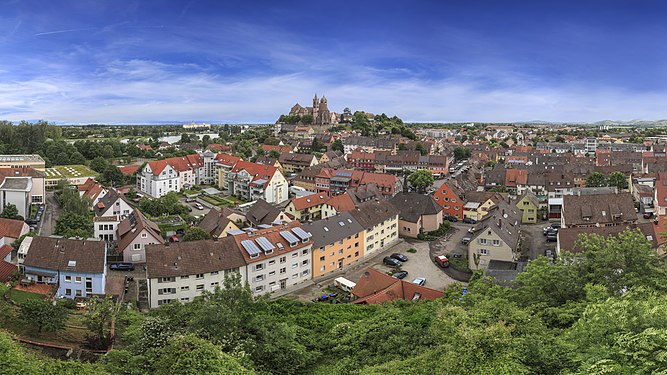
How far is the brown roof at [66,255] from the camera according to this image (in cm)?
2452

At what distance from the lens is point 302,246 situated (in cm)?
2959

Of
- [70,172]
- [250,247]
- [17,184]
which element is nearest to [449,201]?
[250,247]

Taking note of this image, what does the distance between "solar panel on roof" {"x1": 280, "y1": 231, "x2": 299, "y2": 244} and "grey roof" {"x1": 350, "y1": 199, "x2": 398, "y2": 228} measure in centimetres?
719

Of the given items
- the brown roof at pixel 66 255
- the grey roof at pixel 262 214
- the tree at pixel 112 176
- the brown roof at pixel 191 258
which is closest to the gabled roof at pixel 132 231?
the brown roof at pixel 66 255

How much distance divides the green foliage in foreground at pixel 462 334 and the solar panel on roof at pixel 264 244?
7.56 meters

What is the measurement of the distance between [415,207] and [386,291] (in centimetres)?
1764

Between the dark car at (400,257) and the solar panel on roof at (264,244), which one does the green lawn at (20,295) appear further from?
the dark car at (400,257)

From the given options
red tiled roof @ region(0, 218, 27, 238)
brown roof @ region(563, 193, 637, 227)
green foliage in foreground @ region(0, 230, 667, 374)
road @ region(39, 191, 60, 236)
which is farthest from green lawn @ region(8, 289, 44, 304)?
brown roof @ region(563, 193, 637, 227)

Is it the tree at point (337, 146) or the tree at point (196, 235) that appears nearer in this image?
the tree at point (196, 235)

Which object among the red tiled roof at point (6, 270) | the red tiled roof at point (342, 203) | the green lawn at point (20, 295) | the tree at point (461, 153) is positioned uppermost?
the tree at point (461, 153)

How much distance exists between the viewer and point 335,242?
104 ft

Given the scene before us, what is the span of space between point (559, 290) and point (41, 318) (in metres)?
19.8

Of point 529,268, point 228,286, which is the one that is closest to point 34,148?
point 228,286

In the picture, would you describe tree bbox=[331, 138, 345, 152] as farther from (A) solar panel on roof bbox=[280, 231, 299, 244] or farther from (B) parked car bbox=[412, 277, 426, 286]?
(B) parked car bbox=[412, 277, 426, 286]
